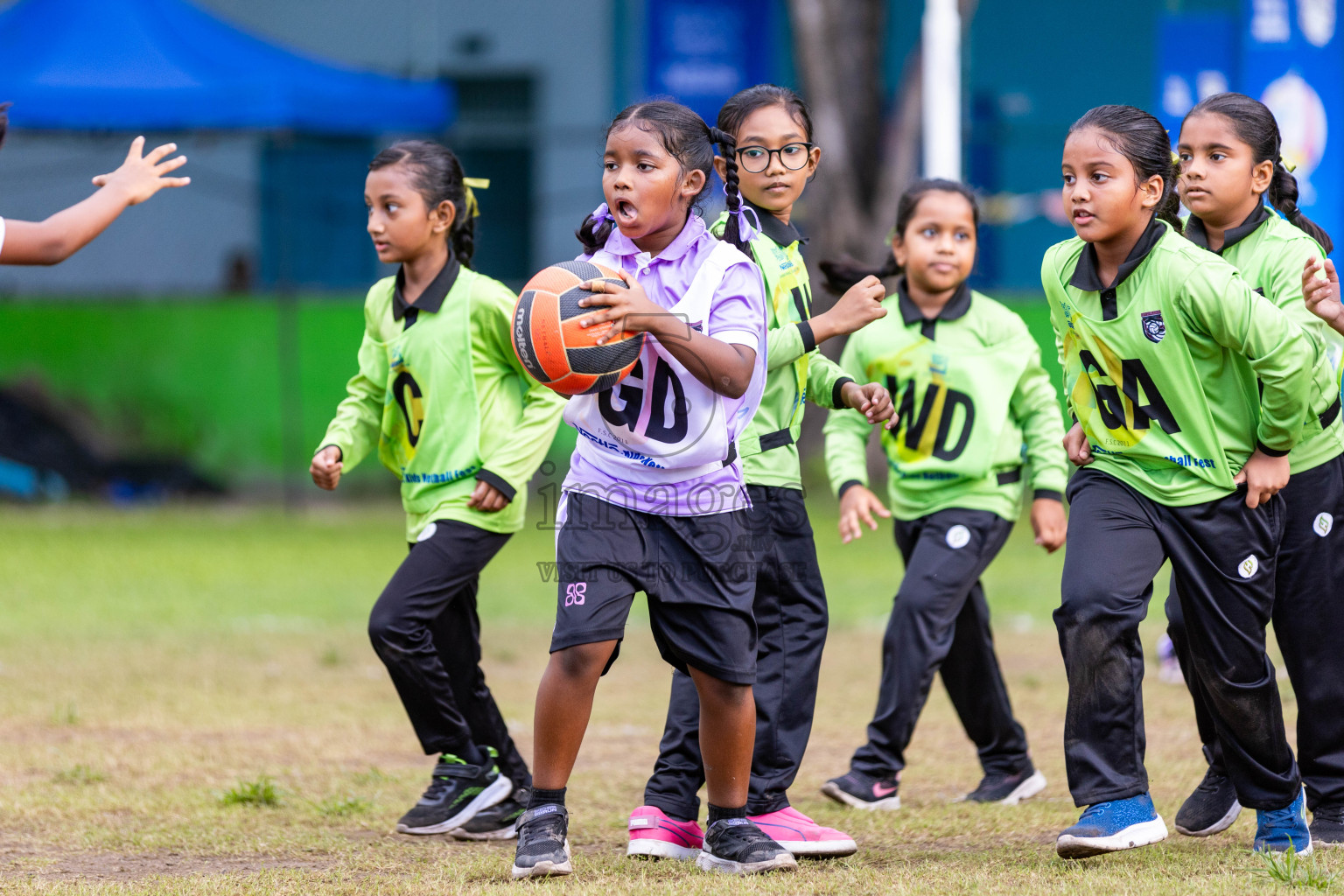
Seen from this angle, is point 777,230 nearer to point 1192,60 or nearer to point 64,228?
point 64,228

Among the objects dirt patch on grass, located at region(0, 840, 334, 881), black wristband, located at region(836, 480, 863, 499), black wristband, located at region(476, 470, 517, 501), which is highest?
black wristband, located at region(476, 470, 517, 501)

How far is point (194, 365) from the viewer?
14.2m

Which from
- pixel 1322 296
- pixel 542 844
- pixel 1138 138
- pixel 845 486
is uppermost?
pixel 1138 138

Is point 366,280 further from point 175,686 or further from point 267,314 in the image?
point 175,686

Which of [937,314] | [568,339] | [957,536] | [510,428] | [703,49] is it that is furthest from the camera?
[703,49]

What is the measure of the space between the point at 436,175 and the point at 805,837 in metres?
2.36

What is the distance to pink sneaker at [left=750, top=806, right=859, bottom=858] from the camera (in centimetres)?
417

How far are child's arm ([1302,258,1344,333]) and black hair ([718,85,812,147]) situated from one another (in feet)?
4.79

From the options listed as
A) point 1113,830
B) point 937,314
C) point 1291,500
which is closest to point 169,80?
point 937,314

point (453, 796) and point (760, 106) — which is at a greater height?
point (760, 106)

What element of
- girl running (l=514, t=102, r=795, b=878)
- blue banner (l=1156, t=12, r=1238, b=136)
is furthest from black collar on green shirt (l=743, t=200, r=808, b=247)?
blue banner (l=1156, t=12, r=1238, b=136)

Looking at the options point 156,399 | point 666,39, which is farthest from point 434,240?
point 666,39

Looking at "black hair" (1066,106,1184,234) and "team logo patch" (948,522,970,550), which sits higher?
"black hair" (1066,106,1184,234)

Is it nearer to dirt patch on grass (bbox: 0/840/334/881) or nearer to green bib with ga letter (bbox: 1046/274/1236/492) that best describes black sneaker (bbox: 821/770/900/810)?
green bib with ga letter (bbox: 1046/274/1236/492)
